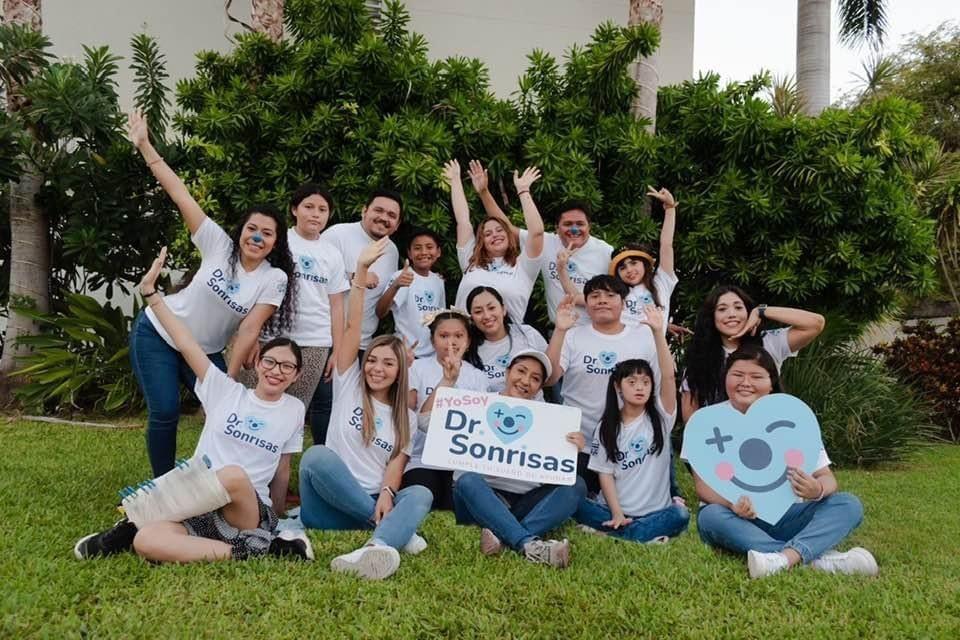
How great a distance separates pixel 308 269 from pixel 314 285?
0.10 metres

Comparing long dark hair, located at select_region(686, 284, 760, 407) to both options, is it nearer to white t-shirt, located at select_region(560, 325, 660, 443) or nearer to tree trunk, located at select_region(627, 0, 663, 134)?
white t-shirt, located at select_region(560, 325, 660, 443)

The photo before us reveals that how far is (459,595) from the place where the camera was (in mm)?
2955

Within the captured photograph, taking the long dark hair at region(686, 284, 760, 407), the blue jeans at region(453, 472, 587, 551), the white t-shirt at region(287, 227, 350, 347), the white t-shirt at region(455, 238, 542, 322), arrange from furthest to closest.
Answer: the white t-shirt at region(455, 238, 542, 322), the white t-shirt at region(287, 227, 350, 347), the long dark hair at region(686, 284, 760, 407), the blue jeans at region(453, 472, 587, 551)

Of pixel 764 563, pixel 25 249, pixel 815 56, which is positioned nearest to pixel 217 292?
pixel 764 563

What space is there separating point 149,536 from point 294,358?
1.00 metres

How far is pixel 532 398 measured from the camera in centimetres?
422

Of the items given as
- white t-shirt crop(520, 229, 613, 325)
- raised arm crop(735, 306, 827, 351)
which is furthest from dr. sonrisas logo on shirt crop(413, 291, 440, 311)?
raised arm crop(735, 306, 827, 351)

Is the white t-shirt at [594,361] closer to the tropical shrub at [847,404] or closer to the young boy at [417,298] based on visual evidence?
the young boy at [417,298]

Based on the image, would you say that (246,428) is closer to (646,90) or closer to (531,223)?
(531,223)

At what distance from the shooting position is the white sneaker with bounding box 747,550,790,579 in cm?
322

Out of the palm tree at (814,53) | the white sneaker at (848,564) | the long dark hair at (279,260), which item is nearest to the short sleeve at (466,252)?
the long dark hair at (279,260)

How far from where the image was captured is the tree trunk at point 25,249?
7.36 meters

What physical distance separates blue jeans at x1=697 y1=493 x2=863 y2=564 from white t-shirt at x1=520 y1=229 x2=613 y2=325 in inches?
73.3

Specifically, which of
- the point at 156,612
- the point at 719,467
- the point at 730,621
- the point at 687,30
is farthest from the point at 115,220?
the point at 687,30
